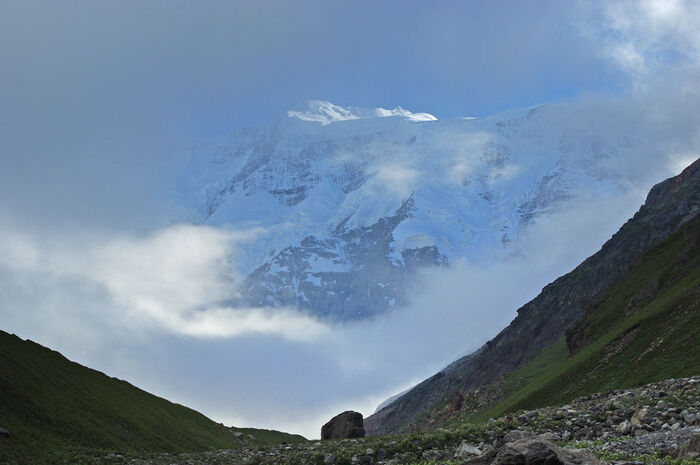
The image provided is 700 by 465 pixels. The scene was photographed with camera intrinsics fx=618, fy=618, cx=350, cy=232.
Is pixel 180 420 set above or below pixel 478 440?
above

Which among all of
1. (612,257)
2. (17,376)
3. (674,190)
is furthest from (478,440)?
(674,190)

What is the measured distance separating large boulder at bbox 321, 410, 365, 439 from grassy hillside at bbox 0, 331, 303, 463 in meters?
16.7

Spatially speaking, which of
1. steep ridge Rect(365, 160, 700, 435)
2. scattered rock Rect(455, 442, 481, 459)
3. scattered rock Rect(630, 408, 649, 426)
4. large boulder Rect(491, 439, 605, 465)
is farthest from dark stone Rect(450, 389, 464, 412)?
large boulder Rect(491, 439, 605, 465)

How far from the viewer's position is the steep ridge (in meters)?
152

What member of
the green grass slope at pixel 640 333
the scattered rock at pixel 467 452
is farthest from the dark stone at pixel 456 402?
the scattered rock at pixel 467 452

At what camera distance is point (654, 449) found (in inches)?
925

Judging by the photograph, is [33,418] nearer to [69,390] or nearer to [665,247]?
[69,390]

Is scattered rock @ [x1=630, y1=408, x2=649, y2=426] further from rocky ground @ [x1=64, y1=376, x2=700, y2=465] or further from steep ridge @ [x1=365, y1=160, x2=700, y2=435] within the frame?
steep ridge @ [x1=365, y1=160, x2=700, y2=435]

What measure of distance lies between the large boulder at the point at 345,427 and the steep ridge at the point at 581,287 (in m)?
Answer: 93.1

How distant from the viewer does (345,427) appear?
62.5 m

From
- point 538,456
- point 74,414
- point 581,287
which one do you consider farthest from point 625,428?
point 581,287

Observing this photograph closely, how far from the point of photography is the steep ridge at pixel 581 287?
15175 cm

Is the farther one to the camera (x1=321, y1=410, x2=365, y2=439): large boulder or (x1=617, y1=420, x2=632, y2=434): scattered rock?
(x1=321, y1=410, x2=365, y2=439): large boulder

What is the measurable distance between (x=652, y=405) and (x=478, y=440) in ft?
30.8
